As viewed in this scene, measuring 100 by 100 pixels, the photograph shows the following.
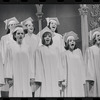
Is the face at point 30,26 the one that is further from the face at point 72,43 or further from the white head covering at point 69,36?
the face at point 72,43

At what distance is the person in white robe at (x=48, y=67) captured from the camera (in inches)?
456

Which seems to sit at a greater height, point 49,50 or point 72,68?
point 49,50

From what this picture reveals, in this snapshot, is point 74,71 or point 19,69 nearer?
point 19,69

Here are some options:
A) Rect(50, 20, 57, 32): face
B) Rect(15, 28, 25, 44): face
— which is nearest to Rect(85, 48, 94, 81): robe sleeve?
Rect(50, 20, 57, 32): face

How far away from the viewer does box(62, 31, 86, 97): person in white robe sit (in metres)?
11.8

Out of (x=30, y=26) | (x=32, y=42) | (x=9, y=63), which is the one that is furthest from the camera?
(x=30, y=26)

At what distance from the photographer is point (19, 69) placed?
1152 centimetres

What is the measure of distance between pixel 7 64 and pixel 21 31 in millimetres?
675

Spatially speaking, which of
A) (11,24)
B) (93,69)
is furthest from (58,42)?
(11,24)

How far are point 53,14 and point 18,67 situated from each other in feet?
4.15

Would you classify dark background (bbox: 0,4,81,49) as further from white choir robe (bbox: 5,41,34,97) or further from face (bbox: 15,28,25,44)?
white choir robe (bbox: 5,41,34,97)

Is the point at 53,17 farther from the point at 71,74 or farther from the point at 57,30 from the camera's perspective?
the point at 71,74

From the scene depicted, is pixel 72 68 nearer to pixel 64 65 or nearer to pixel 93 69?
pixel 64 65

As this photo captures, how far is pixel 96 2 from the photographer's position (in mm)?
11172
